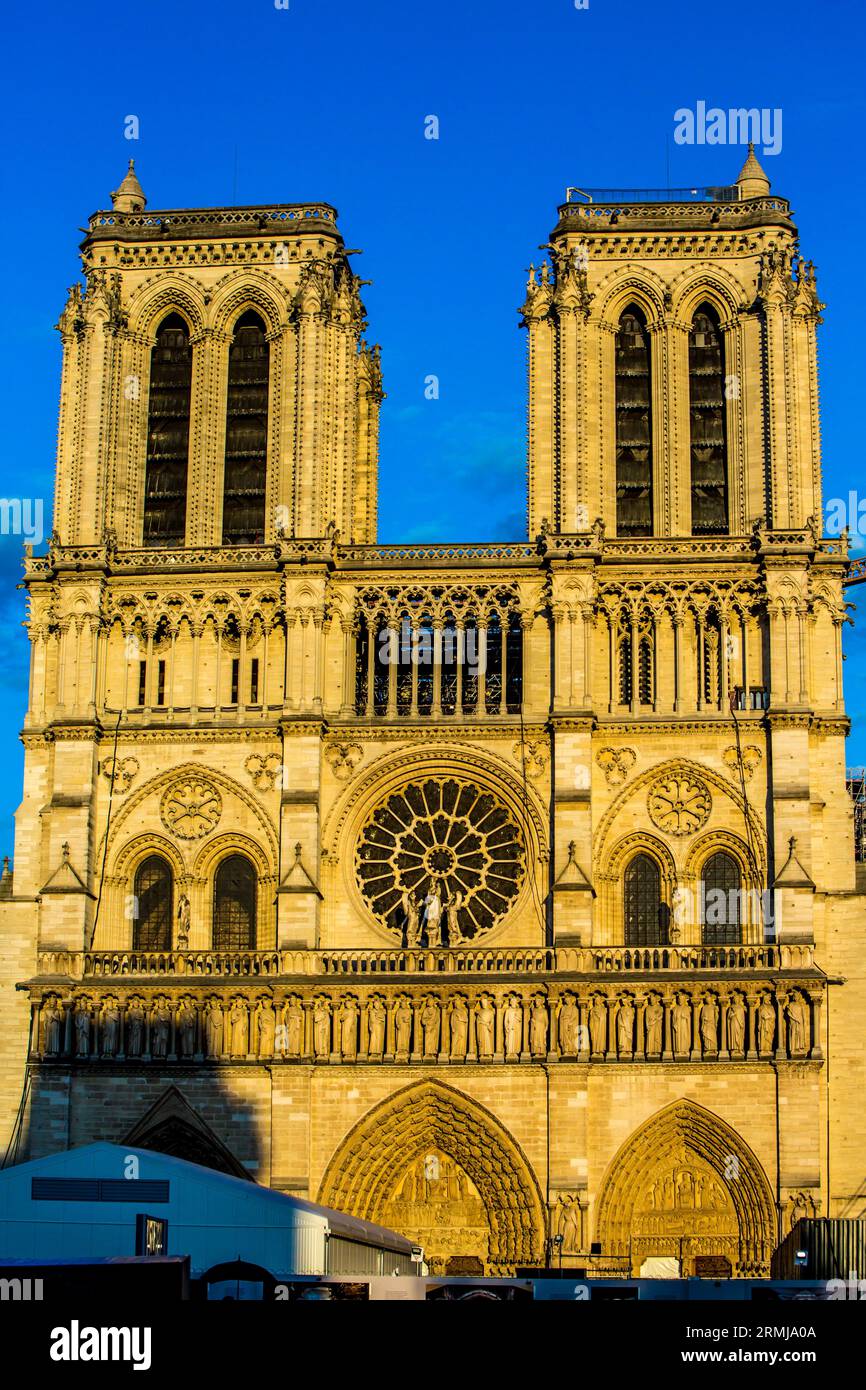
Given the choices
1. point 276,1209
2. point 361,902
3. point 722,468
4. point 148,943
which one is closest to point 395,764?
point 361,902

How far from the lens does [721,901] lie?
1857 inches

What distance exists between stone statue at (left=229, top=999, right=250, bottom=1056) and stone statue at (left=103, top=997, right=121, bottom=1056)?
226cm

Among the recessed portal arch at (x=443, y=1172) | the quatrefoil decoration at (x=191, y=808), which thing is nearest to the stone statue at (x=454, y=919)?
the recessed portal arch at (x=443, y=1172)

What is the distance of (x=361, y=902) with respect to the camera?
157ft

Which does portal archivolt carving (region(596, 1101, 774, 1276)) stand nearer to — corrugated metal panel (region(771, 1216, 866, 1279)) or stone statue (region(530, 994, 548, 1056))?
stone statue (region(530, 994, 548, 1056))

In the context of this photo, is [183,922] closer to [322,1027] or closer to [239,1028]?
[239,1028]

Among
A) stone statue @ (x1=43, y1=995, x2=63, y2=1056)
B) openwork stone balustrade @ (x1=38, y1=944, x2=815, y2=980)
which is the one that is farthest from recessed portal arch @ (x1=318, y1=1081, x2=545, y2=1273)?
stone statue @ (x1=43, y1=995, x2=63, y2=1056)

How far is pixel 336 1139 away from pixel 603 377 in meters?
16.6

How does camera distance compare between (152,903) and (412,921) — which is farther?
(152,903)

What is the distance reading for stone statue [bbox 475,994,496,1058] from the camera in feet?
150

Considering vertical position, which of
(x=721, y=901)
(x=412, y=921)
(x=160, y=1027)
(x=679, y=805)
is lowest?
(x=160, y=1027)

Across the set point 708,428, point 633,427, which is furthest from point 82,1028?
point 708,428

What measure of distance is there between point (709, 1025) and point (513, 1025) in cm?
368

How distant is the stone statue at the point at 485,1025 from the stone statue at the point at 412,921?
193 cm
